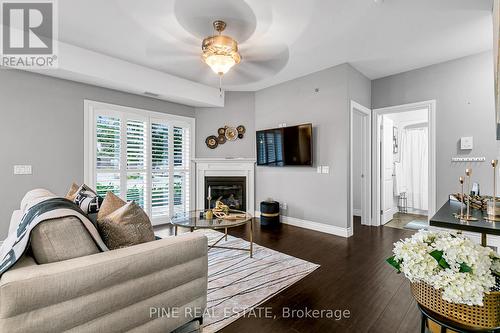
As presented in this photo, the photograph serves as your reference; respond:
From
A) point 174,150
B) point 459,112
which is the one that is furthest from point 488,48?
point 174,150

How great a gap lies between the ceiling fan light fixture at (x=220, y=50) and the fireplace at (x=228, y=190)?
2853 millimetres

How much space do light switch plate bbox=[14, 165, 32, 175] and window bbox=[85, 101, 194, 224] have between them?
0.70 m

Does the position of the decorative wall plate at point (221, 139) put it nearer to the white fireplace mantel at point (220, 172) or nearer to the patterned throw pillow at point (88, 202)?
the white fireplace mantel at point (220, 172)

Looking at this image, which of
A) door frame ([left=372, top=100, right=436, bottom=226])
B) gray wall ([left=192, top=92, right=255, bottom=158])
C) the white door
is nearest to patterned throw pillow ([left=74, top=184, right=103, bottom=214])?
gray wall ([left=192, top=92, right=255, bottom=158])

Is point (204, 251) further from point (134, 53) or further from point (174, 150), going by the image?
point (174, 150)

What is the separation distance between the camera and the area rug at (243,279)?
200 cm

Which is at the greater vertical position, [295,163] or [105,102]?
[105,102]

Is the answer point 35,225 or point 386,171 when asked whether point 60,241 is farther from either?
point 386,171

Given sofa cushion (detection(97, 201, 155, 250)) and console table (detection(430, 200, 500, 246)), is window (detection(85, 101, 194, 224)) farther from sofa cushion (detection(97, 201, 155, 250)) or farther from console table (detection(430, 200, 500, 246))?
console table (detection(430, 200, 500, 246))

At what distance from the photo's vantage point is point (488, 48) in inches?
134

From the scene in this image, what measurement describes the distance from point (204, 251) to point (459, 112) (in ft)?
14.0

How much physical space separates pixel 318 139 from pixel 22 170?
4541 mm

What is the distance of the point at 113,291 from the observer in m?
1.31

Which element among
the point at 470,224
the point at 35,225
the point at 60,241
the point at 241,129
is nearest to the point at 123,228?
the point at 60,241
